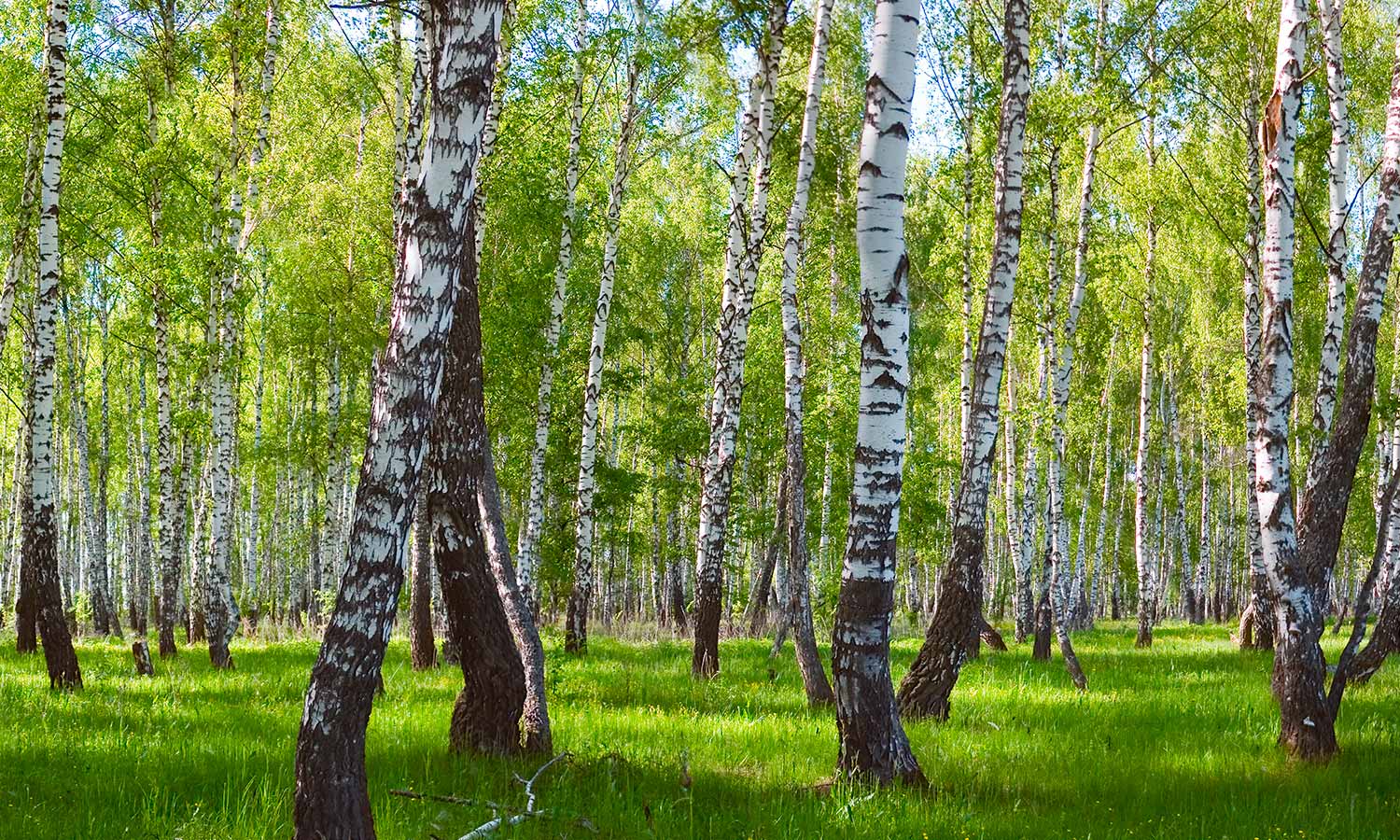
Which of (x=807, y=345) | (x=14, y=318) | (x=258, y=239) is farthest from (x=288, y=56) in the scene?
(x=807, y=345)

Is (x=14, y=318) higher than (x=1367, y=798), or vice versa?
(x=14, y=318)

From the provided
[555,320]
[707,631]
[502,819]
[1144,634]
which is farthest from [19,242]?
[1144,634]

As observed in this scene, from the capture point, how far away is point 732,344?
13102 mm

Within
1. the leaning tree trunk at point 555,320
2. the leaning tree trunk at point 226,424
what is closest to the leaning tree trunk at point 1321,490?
the leaning tree trunk at point 555,320

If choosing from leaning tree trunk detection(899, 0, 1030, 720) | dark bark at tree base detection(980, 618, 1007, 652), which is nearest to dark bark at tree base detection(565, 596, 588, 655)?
dark bark at tree base detection(980, 618, 1007, 652)

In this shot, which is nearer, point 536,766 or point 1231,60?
point 536,766

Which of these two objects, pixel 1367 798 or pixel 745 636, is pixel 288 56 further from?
pixel 1367 798

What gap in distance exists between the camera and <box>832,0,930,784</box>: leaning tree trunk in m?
6.36

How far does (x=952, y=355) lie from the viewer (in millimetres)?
35469

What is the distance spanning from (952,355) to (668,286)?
10062 mm

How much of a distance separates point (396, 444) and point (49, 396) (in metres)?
8.07

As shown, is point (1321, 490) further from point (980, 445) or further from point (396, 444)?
point (396, 444)

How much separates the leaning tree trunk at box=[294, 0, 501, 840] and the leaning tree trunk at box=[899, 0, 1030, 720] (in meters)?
5.35

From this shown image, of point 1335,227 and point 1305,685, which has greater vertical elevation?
point 1335,227
